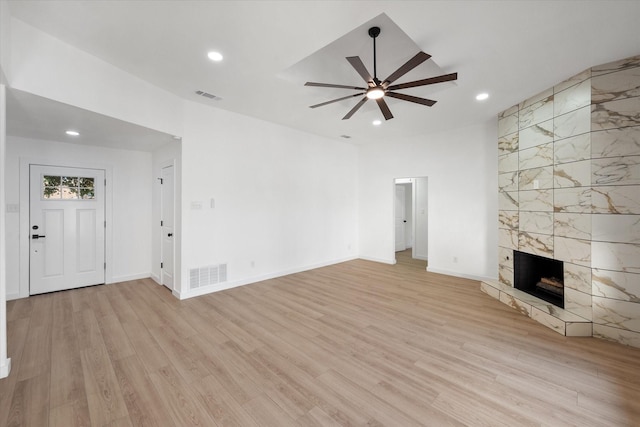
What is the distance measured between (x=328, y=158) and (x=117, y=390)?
557 cm

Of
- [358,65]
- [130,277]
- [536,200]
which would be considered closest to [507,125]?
[536,200]

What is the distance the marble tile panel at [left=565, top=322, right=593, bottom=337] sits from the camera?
117 inches

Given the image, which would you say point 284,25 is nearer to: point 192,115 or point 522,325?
point 192,115

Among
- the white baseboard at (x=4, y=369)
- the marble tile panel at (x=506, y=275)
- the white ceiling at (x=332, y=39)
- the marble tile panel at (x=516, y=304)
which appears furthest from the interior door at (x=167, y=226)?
the marble tile panel at (x=506, y=275)

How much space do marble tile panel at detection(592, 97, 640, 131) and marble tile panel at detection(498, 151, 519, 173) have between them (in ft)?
3.69

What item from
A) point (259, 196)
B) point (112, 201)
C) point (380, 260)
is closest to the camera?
point (112, 201)

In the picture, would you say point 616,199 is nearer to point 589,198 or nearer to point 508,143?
point 589,198

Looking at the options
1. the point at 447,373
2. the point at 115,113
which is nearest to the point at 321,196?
the point at 115,113

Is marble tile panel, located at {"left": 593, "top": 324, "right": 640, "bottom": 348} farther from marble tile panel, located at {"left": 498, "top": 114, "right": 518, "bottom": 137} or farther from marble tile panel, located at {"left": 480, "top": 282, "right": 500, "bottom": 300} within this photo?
marble tile panel, located at {"left": 498, "top": 114, "right": 518, "bottom": 137}

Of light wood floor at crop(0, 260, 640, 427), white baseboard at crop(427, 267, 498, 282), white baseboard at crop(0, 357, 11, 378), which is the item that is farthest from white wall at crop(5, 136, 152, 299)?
white baseboard at crop(427, 267, 498, 282)

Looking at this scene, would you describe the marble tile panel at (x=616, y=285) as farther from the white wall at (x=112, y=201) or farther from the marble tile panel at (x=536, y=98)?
the white wall at (x=112, y=201)

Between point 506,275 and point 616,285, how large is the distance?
1466 millimetres

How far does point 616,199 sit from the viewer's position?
2891mm

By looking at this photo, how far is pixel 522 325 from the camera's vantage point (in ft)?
10.6
